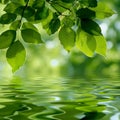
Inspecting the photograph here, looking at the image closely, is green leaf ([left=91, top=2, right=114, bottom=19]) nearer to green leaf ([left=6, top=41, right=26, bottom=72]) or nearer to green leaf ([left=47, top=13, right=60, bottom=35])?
green leaf ([left=47, top=13, right=60, bottom=35])

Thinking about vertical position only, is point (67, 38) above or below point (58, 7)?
below

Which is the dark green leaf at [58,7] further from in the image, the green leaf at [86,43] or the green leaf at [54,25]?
the green leaf at [86,43]

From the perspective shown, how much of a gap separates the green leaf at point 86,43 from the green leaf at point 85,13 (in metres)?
0.06

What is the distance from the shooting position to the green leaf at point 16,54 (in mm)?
1479

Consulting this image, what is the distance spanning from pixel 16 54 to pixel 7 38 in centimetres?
7

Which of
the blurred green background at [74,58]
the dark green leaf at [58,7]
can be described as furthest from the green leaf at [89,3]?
the blurred green background at [74,58]

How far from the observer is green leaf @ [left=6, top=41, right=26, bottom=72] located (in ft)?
4.85

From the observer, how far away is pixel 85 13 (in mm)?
1480

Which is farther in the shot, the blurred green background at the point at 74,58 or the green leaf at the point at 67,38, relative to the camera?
the blurred green background at the point at 74,58

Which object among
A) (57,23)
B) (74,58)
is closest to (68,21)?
(57,23)

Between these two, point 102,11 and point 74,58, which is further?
point 74,58

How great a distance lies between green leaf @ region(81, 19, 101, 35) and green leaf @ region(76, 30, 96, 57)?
2 cm

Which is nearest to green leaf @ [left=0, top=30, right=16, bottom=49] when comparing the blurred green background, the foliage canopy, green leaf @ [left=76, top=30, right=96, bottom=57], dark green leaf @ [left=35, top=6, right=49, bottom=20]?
the foliage canopy

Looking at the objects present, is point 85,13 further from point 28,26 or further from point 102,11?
point 28,26
